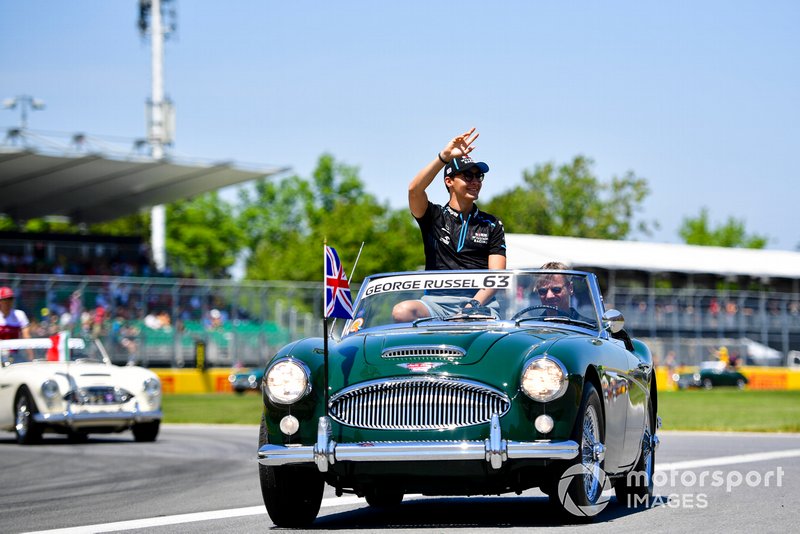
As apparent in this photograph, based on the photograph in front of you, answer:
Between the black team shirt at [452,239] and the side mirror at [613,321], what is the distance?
0.90 metres

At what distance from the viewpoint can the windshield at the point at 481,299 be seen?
7984mm

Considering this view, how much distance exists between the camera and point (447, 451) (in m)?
6.61

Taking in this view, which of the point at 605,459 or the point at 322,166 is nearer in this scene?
the point at 605,459

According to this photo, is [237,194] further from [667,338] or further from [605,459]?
[605,459]

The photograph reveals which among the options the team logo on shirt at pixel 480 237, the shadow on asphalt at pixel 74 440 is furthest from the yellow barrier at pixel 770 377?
the team logo on shirt at pixel 480 237

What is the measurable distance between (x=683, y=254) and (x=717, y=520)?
59.7 m

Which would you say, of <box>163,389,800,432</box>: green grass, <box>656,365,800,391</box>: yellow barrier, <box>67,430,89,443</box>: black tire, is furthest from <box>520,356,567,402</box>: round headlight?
<box>656,365,800,391</box>: yellow barrier

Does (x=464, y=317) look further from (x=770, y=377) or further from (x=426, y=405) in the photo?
(x=770, y=377)

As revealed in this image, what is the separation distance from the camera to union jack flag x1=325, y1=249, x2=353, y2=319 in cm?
765

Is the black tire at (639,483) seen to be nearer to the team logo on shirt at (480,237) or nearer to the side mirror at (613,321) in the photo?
the side mirror at (613,321)

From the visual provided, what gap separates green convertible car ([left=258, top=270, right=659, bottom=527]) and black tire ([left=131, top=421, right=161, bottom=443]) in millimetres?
10799

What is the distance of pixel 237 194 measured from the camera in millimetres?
103812

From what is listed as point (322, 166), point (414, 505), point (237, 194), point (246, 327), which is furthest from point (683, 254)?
point (414, 505)

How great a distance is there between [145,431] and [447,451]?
Answer: 12194 mm
